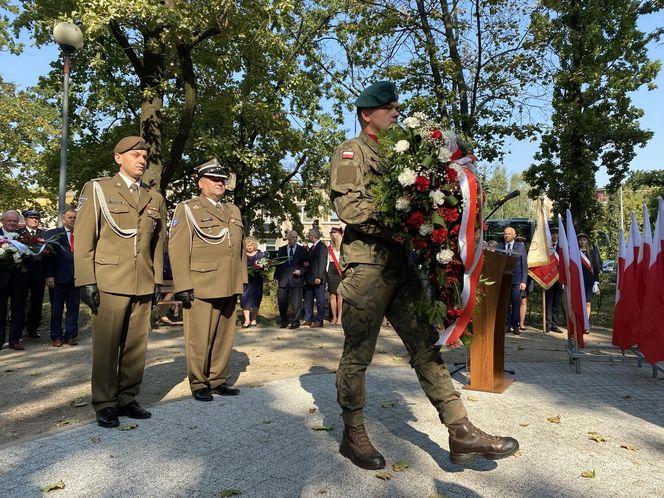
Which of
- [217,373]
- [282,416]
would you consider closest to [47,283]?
[217,373]

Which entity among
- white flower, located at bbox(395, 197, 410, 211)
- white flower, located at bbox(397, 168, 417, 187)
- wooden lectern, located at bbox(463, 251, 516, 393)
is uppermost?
white flower, located at bbox(397, 168, 417, 187)

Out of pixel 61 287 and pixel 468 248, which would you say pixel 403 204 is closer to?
pixel 468 248

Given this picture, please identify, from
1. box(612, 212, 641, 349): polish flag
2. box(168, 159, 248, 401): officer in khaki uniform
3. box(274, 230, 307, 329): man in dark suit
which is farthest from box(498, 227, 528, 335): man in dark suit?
box(168, 159, 248, 401): officer in khaki uniform

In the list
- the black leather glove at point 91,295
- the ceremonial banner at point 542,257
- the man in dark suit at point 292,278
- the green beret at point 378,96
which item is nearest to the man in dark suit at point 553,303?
the ceremonial banner at point 542,257

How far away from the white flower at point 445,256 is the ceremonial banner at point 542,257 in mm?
7394

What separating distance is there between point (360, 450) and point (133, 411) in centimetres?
212

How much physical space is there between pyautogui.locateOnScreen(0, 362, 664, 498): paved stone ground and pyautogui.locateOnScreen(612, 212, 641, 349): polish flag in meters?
1.80

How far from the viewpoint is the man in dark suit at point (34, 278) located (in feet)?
29.0

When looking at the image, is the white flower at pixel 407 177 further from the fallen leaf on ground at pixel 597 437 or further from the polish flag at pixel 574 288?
the polish flag at pixel 574 288

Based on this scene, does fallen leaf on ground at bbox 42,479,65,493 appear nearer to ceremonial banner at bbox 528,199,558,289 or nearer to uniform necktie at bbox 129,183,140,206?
uniform necktie at bbox 129,183,140,206

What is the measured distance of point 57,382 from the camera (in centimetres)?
633

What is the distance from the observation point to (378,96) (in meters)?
3.63

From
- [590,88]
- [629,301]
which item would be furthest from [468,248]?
[590,88]

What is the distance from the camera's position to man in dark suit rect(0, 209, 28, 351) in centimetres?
847
